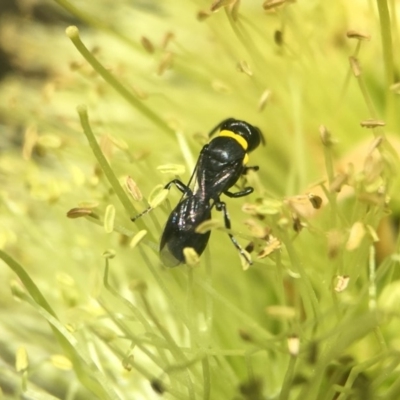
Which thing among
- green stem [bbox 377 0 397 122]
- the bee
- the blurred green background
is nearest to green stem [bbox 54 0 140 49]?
the blurred green background

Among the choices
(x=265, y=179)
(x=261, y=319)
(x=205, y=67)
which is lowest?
(x=261, y=319)

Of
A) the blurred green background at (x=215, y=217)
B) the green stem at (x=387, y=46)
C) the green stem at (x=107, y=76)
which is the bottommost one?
the blurred green background at (x=215, y=217)

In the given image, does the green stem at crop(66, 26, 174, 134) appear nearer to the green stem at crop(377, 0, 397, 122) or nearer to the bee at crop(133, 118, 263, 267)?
the bee at crop(133, 118, 263, 267)

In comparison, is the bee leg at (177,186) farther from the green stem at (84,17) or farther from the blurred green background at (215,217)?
the green stem at (84,17)

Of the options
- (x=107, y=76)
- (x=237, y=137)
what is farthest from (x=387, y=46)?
(x=107, y=76)

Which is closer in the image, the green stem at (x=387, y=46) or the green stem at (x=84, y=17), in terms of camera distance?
the green stem at (x=387, y=46)

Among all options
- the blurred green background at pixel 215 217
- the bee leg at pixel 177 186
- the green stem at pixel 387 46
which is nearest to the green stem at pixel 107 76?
the blurred green background at pixel 215 217

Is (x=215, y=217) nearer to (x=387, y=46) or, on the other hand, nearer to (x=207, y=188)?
(x=207, y=188)

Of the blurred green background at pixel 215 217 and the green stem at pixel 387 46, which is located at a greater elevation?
the green stem at pixel 387 46

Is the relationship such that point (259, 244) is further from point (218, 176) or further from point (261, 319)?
point (261, 319)

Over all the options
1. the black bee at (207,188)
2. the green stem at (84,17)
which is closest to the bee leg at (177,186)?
the black bee at (207,188)

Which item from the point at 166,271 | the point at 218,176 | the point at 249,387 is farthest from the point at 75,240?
the point at 249,387
